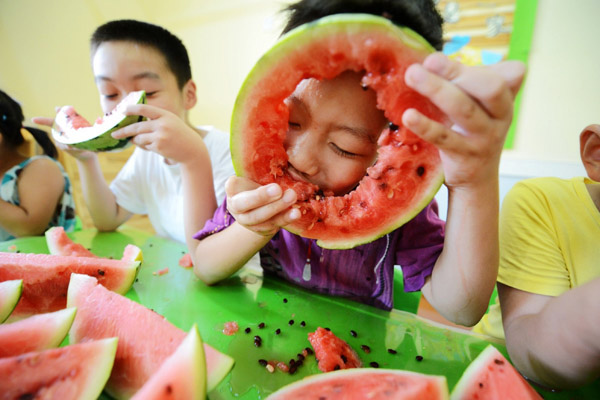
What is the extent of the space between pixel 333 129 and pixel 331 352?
473 millimetres

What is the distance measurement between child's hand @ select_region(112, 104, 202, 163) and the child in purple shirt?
0.23 metres

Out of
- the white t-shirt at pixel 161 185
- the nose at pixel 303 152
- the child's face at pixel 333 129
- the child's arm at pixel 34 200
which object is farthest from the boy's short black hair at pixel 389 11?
the child's arm at pixel 34 200

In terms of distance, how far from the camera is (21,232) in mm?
1465

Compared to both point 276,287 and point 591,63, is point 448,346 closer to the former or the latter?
point 276,287

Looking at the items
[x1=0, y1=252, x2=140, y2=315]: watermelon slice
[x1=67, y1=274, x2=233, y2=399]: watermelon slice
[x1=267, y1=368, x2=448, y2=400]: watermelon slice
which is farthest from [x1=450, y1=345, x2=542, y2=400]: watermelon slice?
[x1=0, y1=252, x2=140, y2=315]: watermelon slice

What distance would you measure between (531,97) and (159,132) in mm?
2862

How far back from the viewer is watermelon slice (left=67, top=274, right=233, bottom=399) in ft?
1.72

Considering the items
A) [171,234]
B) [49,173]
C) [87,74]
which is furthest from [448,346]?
[87,74]

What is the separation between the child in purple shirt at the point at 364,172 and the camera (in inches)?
15.9

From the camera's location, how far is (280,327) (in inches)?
29.8

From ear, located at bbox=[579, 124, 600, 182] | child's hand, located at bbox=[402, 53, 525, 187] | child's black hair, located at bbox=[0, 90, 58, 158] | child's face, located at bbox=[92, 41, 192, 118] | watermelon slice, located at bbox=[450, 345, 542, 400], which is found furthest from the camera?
child's black hair, located at bbox=[0, 90, 58, 158]

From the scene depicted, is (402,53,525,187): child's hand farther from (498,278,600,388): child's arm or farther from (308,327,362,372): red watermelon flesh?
(308,327,362,372): red watermelon flesh

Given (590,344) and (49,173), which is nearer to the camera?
(590,344)

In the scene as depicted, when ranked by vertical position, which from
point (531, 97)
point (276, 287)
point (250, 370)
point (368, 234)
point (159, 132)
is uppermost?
point (159, 132)
